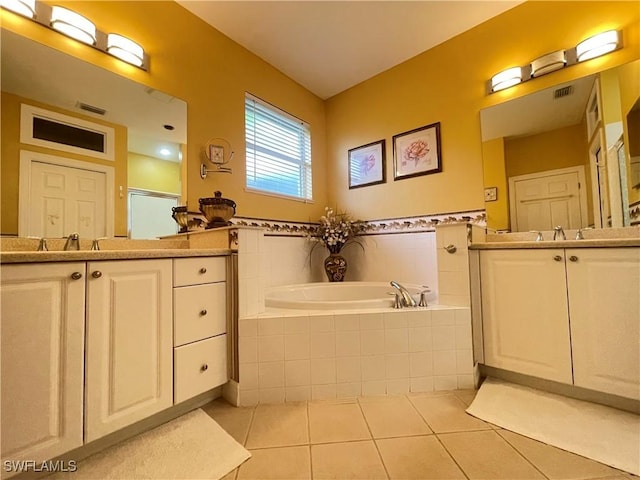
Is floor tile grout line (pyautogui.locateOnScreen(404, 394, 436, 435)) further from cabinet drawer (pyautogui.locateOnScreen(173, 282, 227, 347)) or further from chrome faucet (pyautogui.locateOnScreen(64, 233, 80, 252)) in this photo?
chrome faucet (pyautogui.locateOnScreen(64, 233, 80, 252))

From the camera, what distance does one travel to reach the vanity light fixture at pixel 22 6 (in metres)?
1.35

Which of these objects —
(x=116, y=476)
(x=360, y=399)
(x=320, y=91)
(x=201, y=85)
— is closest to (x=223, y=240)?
(x=116, y=476)

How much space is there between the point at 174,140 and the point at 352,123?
6.31ft

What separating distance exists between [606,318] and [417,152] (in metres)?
1.83

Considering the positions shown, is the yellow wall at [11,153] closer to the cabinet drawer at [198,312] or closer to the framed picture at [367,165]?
the cabinet drawer at [198,312]

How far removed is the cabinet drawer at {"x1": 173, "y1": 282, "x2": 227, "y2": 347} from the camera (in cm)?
133

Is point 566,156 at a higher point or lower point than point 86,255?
higher

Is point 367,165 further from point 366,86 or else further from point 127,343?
point 127,343

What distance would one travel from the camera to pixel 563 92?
1.89 meters

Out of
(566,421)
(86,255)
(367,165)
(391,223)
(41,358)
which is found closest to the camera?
(41,358)

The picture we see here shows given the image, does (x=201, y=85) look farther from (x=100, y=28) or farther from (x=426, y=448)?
(x=426, y=448)

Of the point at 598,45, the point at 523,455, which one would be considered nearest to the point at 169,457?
the point at 523,455

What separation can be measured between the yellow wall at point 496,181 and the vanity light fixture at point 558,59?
17.9 inches

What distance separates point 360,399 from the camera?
154 cm
